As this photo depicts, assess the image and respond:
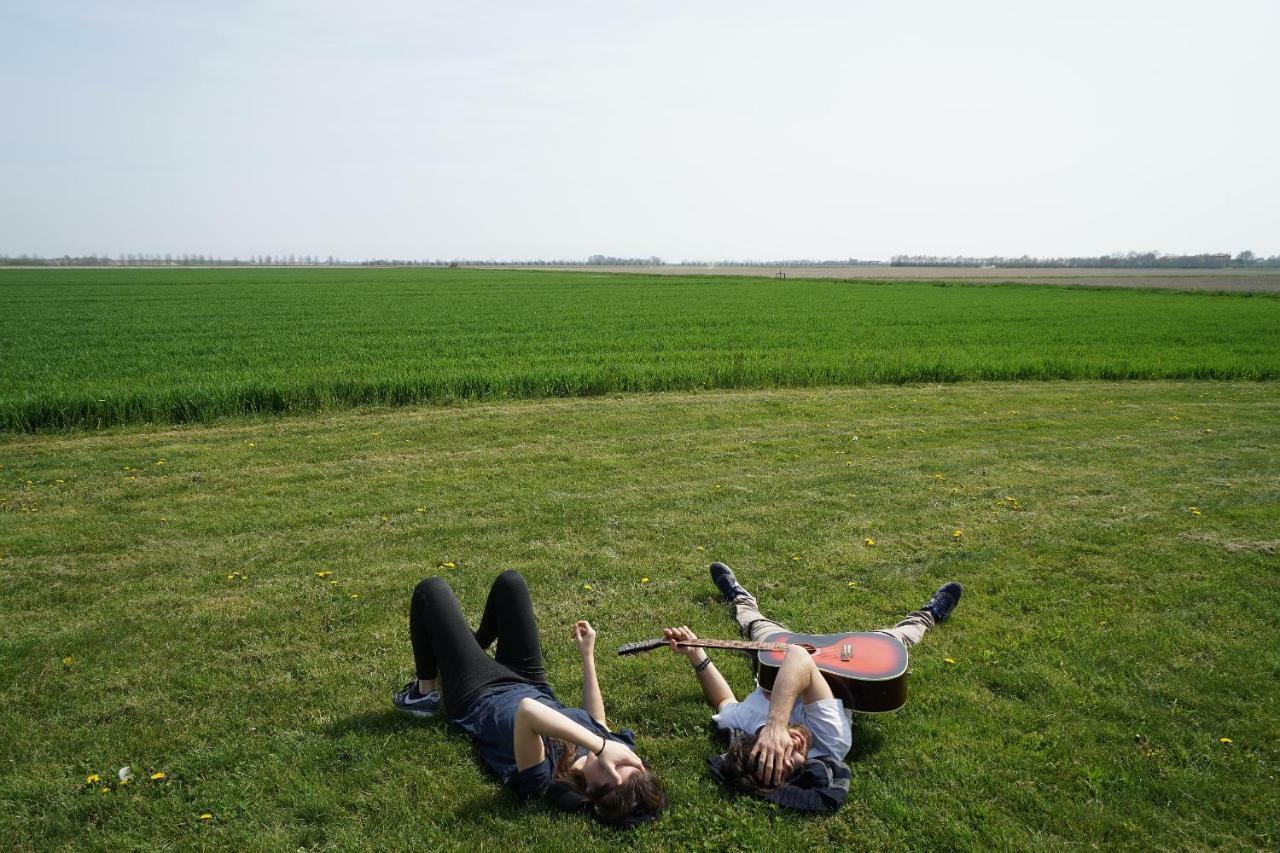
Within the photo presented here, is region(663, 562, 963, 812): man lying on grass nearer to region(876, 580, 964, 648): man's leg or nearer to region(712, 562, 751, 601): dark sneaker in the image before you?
region(876, 580, 964, 648): man's leg

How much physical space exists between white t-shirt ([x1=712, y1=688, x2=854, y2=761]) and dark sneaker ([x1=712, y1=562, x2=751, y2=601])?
137 cm

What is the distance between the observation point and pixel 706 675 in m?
4.41

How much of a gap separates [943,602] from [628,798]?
2971 mm

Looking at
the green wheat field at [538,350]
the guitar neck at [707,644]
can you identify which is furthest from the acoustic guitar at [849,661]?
the green wheat field at [538,350]

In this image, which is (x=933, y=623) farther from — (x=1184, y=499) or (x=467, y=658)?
(x=1184, y=499)

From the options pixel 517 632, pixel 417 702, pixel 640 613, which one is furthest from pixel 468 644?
pixel 640 613

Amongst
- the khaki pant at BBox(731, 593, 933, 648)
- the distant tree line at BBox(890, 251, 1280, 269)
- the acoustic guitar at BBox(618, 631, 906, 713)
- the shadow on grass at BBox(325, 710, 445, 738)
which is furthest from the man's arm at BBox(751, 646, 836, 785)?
the distant tree line at BBox(890, 251, 1280, 269)

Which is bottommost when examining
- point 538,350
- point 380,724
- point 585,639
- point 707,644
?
point 380,724

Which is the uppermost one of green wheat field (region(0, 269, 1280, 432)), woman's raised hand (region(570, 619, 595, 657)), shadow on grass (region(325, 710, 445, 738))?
green wheat field (region(0, 269, 1280, 432))

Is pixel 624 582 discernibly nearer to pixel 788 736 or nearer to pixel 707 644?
pixel 707 644

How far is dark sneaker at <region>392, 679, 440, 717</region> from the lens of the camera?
4.29m

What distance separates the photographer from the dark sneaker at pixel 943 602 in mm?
5293

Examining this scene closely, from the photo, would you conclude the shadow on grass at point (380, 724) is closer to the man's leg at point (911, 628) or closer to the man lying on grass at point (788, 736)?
the man lying on grass at point (788, 736)

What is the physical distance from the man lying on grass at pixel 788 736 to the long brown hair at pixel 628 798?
0.45 meters
